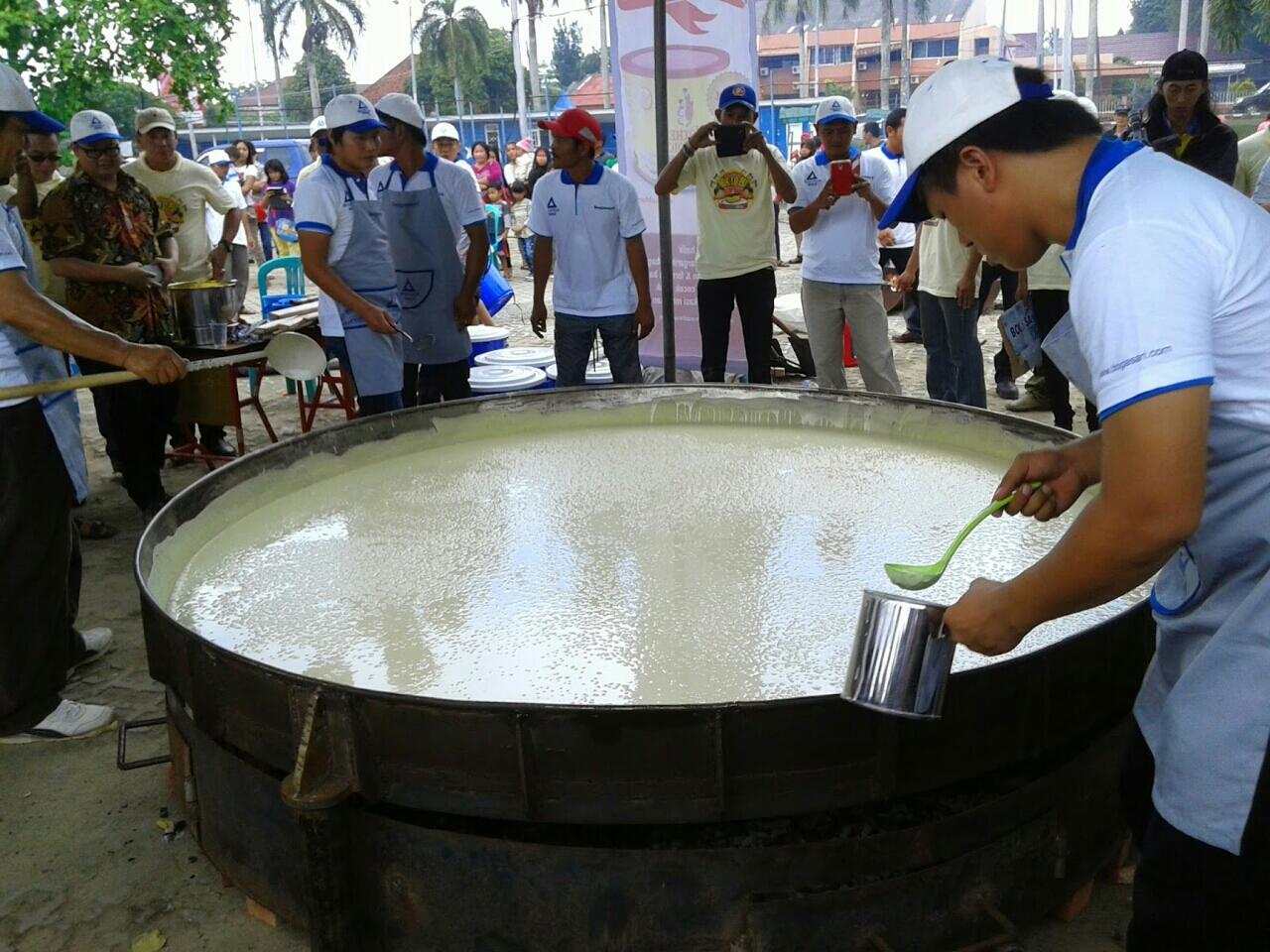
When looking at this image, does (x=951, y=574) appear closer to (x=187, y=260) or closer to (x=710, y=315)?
(x=710, y=315)

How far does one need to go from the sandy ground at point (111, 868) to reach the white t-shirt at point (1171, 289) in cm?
127

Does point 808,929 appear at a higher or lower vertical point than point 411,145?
lower

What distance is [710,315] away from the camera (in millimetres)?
4895

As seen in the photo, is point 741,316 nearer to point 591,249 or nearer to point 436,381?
point 591,249

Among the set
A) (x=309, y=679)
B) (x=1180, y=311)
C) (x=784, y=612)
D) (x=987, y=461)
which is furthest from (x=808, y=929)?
(x=987, y=461)

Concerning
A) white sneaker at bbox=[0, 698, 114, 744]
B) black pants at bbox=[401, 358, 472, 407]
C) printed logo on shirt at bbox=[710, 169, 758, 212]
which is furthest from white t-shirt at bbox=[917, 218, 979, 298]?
white sneaker at bbox=[0, 698, 114, 744]

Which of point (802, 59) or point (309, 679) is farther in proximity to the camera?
point (802, 59)

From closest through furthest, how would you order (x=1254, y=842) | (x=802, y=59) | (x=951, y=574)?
(x=1254, y=842) → (x=951, y=574) → (x=802, y=59)

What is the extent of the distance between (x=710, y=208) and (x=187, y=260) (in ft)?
8.00

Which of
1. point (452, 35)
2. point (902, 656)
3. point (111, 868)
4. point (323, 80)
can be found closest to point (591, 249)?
point (111, 868)

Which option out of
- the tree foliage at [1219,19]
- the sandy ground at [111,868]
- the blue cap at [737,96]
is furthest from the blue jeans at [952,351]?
the tree foliage at [1219,19]

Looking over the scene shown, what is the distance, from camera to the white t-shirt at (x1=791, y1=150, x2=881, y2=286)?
459 centimetres

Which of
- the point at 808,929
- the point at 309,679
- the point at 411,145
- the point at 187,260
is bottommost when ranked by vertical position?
the point at 808,929

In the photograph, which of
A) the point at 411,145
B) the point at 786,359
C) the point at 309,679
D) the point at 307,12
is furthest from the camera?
the point at 307,12
